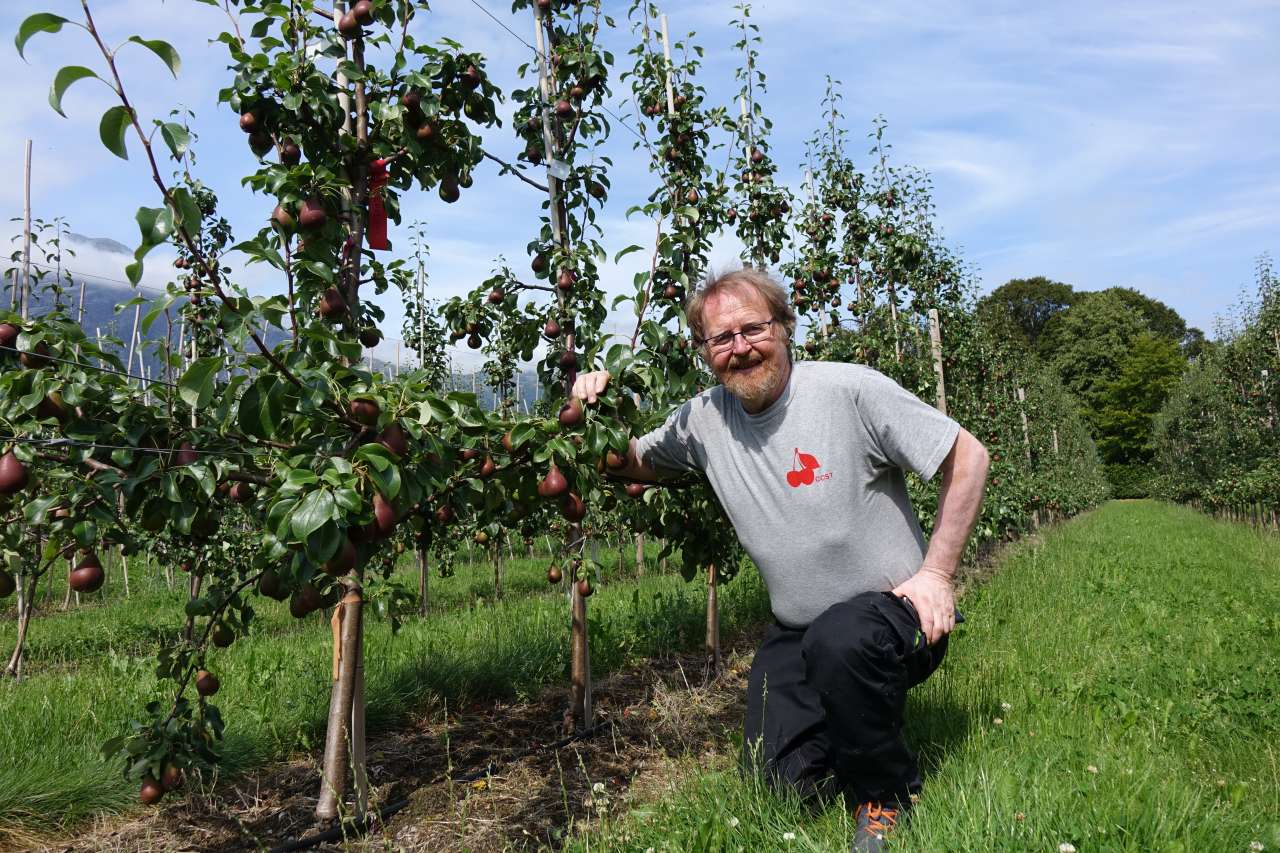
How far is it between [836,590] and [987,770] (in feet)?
2.19

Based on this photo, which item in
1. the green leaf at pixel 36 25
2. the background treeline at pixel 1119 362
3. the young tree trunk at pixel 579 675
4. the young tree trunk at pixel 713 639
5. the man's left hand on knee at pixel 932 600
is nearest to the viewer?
the green leaf at pixel 36 25

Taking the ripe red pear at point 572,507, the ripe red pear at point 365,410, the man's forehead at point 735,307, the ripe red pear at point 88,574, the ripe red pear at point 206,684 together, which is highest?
the man's forehead at point 735,307

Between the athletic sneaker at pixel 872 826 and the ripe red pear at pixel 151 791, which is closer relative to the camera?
the athletic sneaker at pixel 872 826

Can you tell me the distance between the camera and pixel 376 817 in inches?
88.0

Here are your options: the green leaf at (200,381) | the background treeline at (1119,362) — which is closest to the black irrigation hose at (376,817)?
the green leaf at (200,381)

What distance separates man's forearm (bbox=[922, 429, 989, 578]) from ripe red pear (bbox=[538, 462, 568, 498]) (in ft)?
3.40

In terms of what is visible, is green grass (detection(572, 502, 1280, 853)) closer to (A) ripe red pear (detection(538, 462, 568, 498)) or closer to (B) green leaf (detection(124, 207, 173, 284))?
(A) ripe red pear (detection(538, 462, 568, 498))

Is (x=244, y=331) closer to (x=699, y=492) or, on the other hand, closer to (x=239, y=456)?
(x=239, y=456)

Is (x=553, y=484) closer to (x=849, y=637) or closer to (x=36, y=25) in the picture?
(x=849, y=637)

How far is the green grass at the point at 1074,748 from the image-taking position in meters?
1.94

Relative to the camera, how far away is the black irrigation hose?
234cm

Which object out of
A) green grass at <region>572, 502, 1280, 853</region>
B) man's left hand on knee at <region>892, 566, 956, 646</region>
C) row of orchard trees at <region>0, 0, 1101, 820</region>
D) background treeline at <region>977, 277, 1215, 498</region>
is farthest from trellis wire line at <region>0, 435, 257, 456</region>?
background treeline at <region>977, 277, 1215, 498</region>

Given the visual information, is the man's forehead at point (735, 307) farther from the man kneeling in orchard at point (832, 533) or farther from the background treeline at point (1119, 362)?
the background treeline at point (1119, 362)

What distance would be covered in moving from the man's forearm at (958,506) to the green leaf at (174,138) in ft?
6.51
